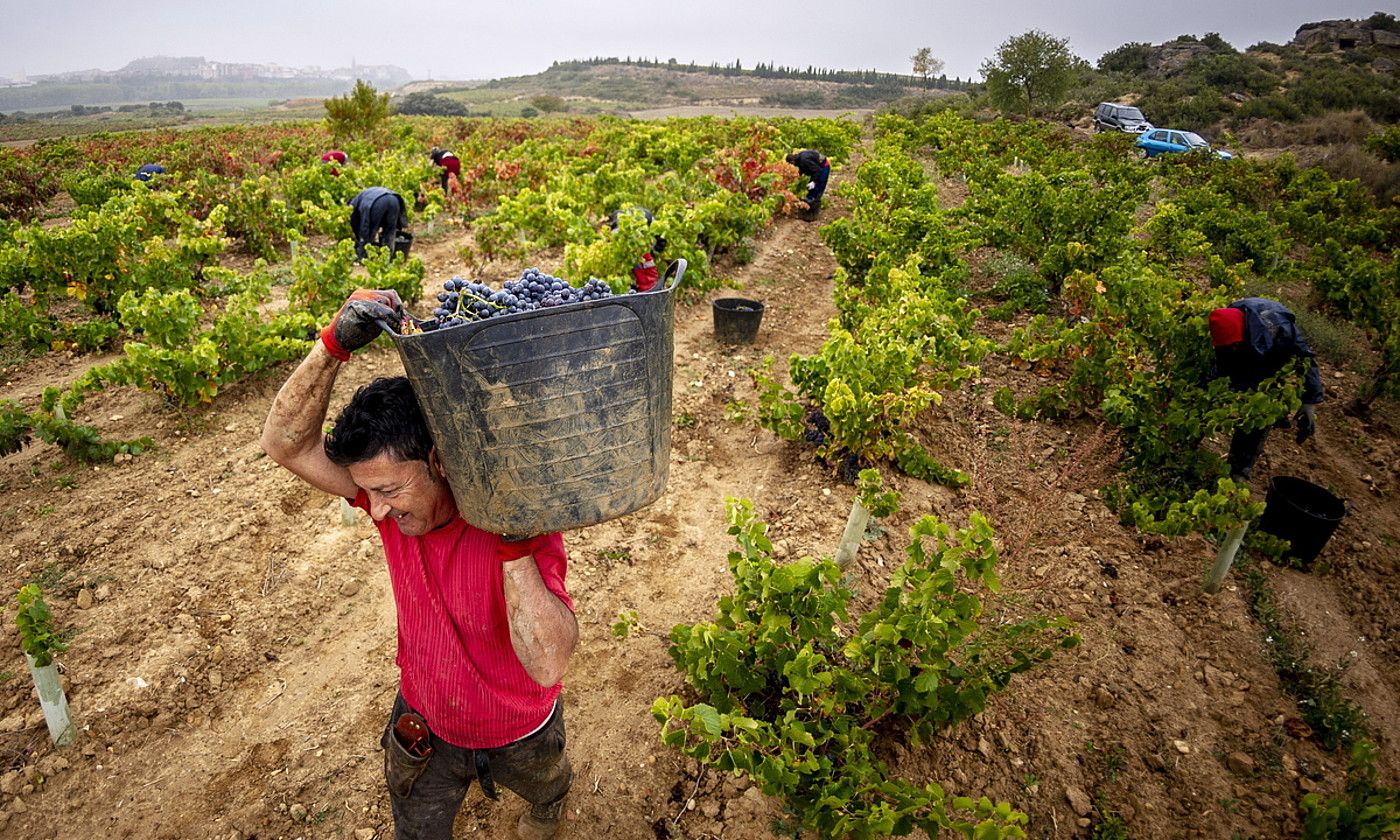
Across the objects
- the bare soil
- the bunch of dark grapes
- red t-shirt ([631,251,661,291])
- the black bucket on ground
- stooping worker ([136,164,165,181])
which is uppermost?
the bunch of dark grapes

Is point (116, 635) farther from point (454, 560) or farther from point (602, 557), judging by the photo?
point (454, 560)

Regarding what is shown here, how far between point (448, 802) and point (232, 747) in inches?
71.0

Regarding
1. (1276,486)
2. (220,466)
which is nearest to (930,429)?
(1276,486)

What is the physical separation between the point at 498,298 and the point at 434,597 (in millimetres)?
975

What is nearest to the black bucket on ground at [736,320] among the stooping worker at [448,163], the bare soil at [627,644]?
the bare soil at [627,644]

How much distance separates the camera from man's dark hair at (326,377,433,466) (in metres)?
1.76

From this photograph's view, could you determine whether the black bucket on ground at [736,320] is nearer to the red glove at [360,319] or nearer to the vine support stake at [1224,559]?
the vine support stake at [1224,559]

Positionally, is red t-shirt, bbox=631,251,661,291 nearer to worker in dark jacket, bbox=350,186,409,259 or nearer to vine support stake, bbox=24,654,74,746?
worker in dark jacket, bbox=350,186,409,259

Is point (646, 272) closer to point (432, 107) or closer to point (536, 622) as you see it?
point (536, 622)

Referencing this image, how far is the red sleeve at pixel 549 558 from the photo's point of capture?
174 centimetres

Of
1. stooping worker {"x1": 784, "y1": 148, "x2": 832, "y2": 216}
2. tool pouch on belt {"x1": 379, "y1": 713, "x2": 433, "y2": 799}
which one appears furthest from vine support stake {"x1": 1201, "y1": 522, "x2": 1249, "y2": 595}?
stooping worker {"x1": 784, "y1": 148, "x2": 832, "y2": 216}

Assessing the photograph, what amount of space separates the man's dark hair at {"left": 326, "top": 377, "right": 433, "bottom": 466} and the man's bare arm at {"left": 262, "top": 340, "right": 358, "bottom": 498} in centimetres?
9

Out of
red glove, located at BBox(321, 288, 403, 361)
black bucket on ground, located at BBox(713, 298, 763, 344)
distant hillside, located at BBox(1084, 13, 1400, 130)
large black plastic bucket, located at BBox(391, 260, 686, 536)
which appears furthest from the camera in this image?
distant hillside, located at BBox(1084, 13, 1400, 130)

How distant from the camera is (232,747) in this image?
330cm
